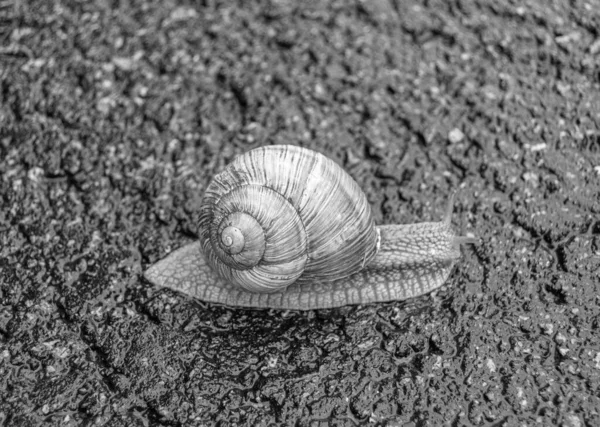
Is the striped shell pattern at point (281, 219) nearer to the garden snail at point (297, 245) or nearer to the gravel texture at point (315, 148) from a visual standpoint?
the garden snail at point (297, 245)

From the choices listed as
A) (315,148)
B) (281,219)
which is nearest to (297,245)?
(281,219)

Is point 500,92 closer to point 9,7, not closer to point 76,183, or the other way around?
point 76,183

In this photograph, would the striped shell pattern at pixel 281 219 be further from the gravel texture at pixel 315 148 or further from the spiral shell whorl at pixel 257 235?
the gravel texture at pixel 315 148

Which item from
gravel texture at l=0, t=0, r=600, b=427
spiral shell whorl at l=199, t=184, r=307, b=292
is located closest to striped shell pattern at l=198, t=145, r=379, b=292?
spiral shell whorl at l=199, t=184, r=307, b=292

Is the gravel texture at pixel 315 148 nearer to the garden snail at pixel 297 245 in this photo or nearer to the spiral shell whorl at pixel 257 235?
the garden snail at pixel 297 245

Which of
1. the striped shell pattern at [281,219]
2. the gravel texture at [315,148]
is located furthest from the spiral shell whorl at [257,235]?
the gravel texture at [315,148]
